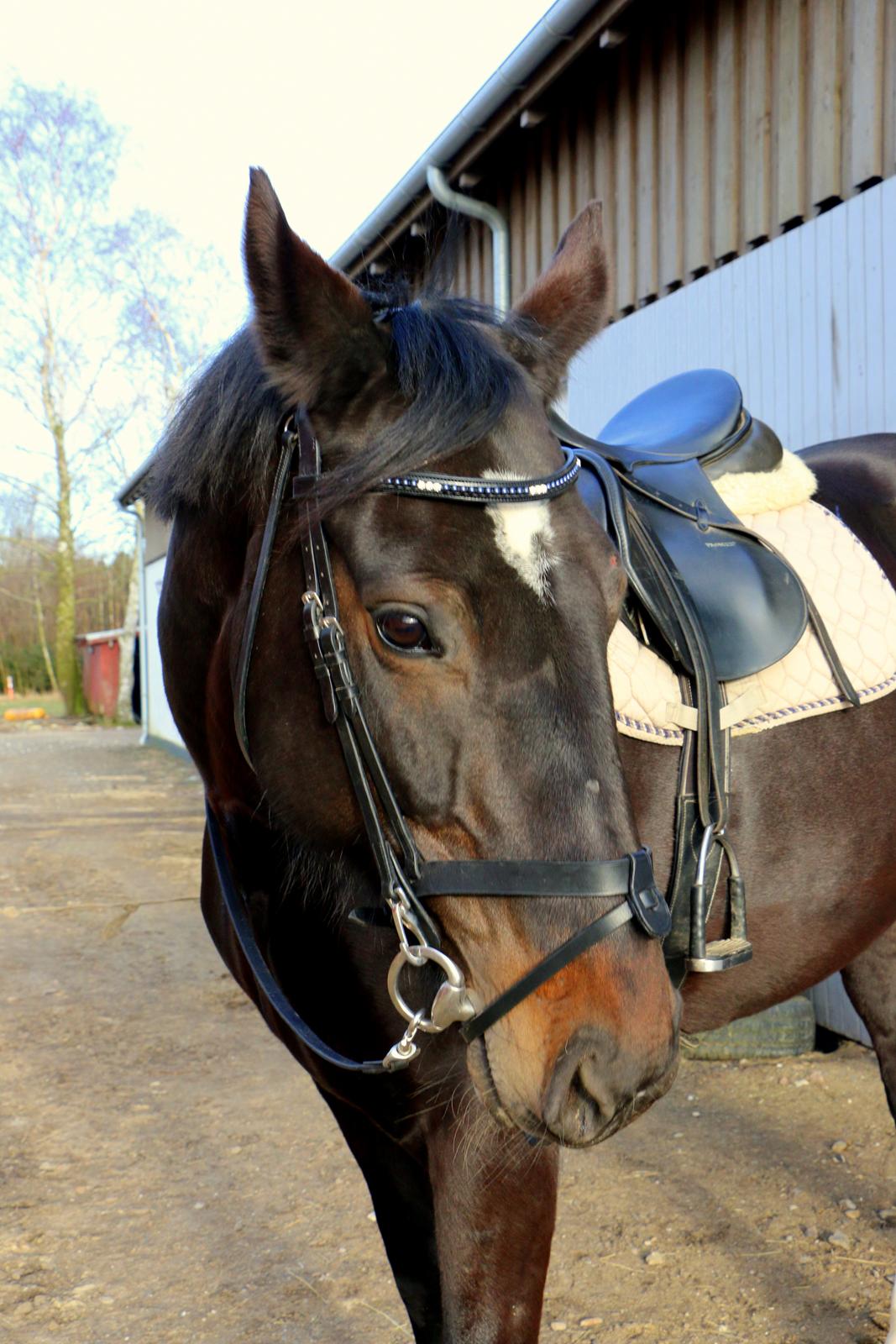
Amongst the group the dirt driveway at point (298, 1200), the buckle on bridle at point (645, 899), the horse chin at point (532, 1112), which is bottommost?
the dirt driveway at point (298, 1200)

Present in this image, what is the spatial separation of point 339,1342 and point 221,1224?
659 mm

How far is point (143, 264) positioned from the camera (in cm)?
1914

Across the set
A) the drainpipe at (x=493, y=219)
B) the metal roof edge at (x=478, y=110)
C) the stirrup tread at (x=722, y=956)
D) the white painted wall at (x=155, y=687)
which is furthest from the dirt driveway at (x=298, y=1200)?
the white painted wall at (x=155, y=687)

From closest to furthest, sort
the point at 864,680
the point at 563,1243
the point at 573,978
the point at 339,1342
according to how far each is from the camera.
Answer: the point at 573,978
the point at 864,680
the point at 339,1342
the point at 563,1243

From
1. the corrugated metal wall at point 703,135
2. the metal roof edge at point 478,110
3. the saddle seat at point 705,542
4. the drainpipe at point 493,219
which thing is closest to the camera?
the saddle seat at point 705,542

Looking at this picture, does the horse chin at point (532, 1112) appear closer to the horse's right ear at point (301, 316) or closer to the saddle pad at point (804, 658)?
the saddle pad at point (804, 658)

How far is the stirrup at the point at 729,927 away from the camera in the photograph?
1.74 m

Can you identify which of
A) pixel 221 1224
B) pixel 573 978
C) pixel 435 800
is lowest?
pixel 221 1224

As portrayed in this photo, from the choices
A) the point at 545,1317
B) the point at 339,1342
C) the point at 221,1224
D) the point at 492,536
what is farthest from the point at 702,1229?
the point at 492,536

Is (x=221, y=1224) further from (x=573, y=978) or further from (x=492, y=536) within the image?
(x=492, y=536)

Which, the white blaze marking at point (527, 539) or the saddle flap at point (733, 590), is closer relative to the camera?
the white blaze marking at point (527, 539)

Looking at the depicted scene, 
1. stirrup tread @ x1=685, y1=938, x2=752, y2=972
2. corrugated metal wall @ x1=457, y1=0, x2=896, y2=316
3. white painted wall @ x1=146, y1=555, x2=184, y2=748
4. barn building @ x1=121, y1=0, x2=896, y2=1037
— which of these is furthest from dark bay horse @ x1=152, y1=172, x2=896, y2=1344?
white painted wall @ x1=146, y1=555, x2=184, y2=748

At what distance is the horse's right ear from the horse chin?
0.86 metres

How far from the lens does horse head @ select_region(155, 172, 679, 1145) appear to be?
47.0 inches
